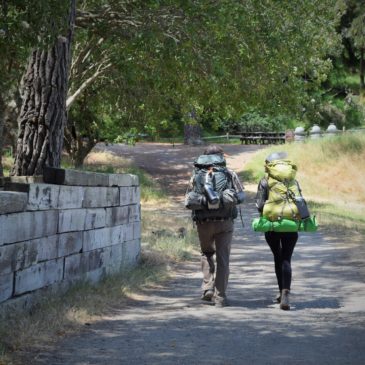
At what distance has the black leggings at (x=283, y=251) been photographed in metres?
8.16

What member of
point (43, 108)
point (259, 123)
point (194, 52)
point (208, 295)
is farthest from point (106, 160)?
point (208, 295)

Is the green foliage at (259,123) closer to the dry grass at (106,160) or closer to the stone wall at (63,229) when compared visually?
the dry grass at (106,160)

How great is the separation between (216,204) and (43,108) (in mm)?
4276

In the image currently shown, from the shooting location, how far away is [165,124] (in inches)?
946

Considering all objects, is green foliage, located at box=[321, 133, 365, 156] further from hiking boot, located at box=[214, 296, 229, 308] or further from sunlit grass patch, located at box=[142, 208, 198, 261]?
hiking boot, located at box=[214, 296, 229, 308]

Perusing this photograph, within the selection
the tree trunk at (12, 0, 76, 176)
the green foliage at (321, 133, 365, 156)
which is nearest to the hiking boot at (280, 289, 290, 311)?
the tree trunk at (12, 0, 76, 176)

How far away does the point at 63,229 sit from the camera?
26.2 feet

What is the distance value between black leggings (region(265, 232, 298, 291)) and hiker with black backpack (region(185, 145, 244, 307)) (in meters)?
0.51

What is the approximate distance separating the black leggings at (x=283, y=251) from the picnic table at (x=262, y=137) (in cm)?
3289

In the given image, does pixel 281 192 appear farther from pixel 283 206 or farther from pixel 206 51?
pixel 206 51

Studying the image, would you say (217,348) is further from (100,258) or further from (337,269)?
(337,269)

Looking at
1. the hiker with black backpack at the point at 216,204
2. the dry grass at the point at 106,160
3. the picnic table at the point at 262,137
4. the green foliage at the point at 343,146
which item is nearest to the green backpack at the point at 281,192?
the hiker with black backpack at the point at 216,204

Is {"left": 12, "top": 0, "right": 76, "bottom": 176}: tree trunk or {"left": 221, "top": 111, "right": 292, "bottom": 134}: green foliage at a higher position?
{"left": 221, "top": 111, "right": 292, "bottom": 134}: green foliage

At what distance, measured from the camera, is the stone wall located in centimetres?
673
